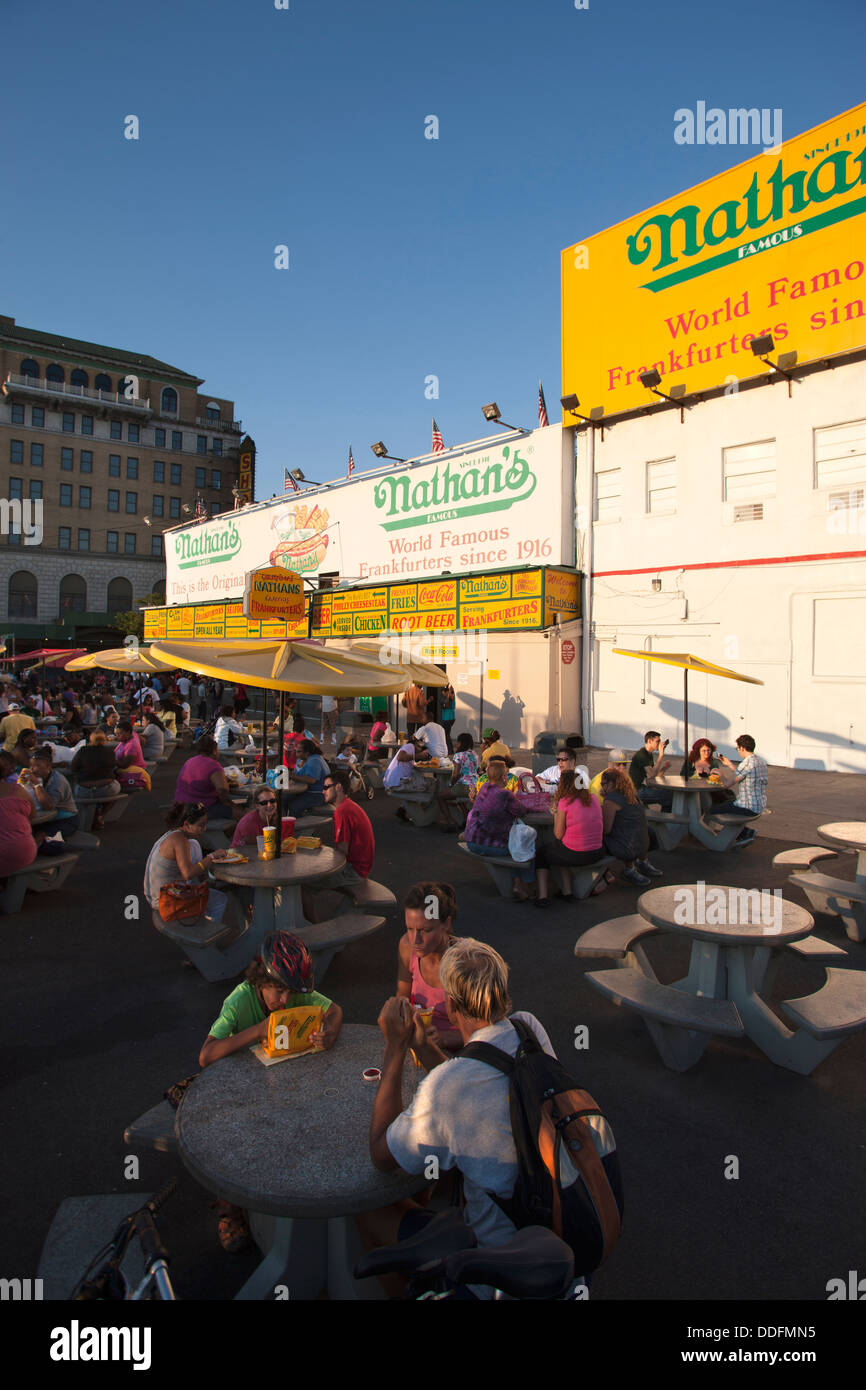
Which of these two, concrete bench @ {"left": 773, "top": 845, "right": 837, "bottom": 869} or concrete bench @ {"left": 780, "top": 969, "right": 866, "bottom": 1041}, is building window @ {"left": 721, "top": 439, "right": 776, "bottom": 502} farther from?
concrete bench @ {"left": 780, "top": 969, "right": 866, "bottom": 1041}

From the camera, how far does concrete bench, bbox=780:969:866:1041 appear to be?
4019 millimetres

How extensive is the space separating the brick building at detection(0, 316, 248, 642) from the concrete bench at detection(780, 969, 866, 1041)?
189ft

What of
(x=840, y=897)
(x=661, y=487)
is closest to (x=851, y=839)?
(x=840, y=897)

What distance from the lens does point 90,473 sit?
61.9 meters

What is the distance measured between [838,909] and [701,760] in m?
4.22

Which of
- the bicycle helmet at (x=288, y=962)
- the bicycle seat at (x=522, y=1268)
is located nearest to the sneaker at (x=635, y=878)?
the bicycle helmet at (x=288, y=962)

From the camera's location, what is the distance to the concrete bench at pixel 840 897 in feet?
20.6

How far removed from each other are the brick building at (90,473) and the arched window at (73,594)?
0.27 ft

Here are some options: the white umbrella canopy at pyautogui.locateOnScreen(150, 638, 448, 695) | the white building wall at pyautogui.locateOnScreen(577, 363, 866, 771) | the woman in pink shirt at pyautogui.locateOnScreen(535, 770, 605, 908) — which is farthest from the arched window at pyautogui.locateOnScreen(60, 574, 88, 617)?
the woman in pink shirt at pyautogui.locateOnScreen(535, 770, 605, 908)

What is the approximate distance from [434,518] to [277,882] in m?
18.0

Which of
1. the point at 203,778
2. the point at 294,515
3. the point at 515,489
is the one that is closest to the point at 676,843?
the point at 203,778

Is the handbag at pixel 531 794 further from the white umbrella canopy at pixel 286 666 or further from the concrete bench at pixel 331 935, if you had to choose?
the concrete bench at pixel 331 935

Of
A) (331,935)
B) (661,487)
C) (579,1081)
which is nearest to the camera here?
(579,1081)

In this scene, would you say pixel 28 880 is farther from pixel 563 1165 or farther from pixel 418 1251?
pixel 563 1165
